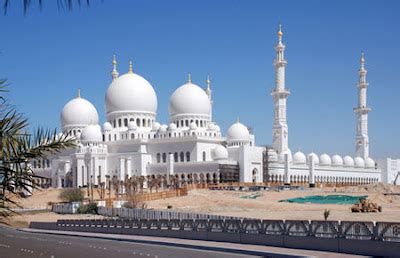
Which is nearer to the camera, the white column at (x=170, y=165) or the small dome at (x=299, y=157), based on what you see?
the white column at (x=170, y=165)

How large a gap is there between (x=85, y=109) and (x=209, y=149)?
19721 mm

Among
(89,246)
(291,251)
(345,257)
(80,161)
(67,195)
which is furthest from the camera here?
(80,161)

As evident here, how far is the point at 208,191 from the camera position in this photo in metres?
63.1

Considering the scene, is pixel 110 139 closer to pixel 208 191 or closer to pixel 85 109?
pixel 85 109

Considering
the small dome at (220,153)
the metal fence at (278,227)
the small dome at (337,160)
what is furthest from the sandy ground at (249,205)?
the small dome at (337,160)

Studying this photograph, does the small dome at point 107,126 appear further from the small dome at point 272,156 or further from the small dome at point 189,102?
the small dome at point 272,156

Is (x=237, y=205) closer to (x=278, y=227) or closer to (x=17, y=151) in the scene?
(x=278, y=227)

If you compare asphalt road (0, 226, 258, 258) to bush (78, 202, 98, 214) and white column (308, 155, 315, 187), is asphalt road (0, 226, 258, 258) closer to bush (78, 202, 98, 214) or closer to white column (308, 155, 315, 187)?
bush (78, 202, 98, 214)

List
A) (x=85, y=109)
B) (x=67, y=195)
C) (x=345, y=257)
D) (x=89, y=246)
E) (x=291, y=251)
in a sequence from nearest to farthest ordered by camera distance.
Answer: (x=345, y=257) → (x=291, y=251) → (x=89, y=246) → (x=67, y=195) → (x=85, y=109)

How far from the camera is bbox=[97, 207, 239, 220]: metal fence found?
33912 mm

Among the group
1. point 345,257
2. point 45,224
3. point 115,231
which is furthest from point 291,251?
point 45,224

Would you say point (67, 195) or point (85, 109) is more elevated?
point (85, 109)

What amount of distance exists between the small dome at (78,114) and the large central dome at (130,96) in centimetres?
402

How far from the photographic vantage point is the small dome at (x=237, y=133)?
80.0 metres
